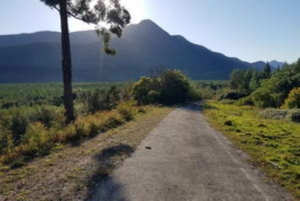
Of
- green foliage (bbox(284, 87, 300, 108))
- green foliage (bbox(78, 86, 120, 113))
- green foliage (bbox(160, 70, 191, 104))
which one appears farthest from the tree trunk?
green foliage (bbox(160, 70, 191, 104))

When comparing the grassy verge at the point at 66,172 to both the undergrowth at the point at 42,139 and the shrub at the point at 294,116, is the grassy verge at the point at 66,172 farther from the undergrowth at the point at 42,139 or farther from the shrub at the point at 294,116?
the shrub at the point at 294,116

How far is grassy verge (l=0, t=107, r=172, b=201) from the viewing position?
9.26 metres

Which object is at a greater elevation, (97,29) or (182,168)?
(97,29)

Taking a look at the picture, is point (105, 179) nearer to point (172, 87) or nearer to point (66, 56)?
point (66, 56)

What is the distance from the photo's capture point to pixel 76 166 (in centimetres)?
1210

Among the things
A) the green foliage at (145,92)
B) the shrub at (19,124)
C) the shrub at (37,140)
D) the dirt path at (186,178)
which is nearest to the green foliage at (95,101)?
the shrub at (19,124)

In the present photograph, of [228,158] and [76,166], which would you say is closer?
[76,166]

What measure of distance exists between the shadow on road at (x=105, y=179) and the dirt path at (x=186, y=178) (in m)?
0.02

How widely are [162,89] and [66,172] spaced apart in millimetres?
68462

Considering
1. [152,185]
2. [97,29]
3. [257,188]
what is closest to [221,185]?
[257,188]

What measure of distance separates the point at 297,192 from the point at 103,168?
17.5 feet

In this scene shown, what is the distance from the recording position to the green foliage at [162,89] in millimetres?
73500

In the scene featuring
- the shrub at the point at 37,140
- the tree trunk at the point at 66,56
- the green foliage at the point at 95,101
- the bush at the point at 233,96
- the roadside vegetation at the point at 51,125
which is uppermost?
the tree trunk at the point at 66,56

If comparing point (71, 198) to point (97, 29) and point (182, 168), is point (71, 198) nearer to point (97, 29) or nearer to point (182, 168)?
point (182, 168)
